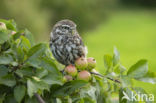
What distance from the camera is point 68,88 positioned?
1.45 meters

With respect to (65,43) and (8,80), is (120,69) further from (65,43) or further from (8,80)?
(65,43)

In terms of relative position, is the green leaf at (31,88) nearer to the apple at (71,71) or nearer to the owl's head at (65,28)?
the apple at (71,71)

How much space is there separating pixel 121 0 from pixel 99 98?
20.6 meters

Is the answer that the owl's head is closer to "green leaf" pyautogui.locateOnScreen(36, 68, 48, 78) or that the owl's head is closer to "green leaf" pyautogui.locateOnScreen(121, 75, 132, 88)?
"green leaf" pyautogui.locateOnScreen(121, 75, 132, 88)

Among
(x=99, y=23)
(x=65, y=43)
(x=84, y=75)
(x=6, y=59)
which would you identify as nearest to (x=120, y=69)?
(x=84, y=75)

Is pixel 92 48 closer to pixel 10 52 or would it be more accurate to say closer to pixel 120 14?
pixel 120 14

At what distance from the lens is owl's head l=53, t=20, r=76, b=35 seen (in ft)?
8.32

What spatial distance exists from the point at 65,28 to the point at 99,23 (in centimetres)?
1387

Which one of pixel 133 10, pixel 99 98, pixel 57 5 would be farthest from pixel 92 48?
pixel 99 98

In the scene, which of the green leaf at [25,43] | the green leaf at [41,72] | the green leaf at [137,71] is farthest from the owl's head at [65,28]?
the green leaf at [41,72]

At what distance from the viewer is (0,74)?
4.35 feet

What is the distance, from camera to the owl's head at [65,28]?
8.32 feet

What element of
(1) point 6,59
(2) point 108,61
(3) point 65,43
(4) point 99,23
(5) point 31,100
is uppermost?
(4) point 99,23

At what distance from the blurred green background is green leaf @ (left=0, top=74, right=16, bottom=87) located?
20.5ft
